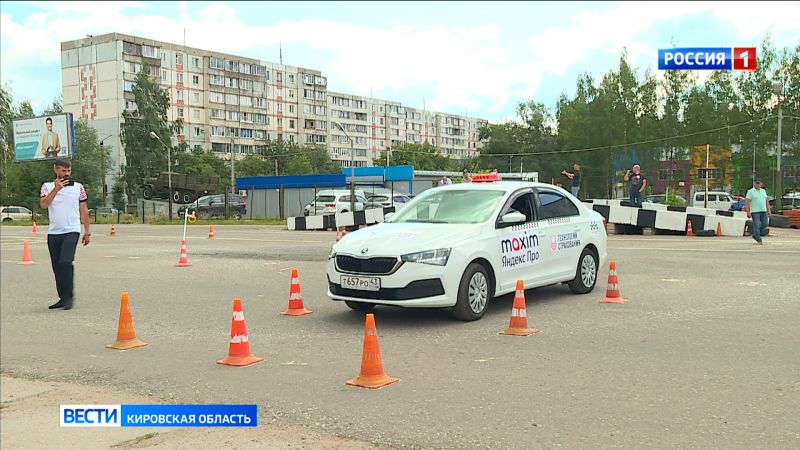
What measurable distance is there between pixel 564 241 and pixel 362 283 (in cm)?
333

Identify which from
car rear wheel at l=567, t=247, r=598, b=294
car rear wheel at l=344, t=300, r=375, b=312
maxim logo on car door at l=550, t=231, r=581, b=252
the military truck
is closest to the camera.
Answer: car rear wheel at l=344, t=300, r=375, b=312

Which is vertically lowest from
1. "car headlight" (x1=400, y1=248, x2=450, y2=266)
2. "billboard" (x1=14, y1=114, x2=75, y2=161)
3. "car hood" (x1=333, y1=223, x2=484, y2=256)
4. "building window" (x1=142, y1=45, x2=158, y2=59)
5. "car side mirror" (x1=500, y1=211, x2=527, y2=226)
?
"car headlight" (x1=400, y1=248, x2=450, y2=266)

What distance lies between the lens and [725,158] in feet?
177

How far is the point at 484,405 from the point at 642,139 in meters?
57.2

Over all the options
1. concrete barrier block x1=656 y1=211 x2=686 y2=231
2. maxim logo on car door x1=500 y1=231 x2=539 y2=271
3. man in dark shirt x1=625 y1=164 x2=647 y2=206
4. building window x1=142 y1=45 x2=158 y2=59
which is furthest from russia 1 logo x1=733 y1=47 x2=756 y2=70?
building window x1=142 y1=45 x2=158 y2=59

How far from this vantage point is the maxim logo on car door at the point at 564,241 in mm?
9784

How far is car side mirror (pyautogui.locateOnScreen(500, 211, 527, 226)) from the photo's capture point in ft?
29.1

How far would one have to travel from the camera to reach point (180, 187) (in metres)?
50.2

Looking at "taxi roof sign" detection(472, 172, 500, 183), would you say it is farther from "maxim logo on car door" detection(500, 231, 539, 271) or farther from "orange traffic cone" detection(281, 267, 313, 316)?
"orange traffic cone" detection(281, 267, 313, 316)

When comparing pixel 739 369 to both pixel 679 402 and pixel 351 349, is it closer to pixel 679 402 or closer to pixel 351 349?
pixel 679 402

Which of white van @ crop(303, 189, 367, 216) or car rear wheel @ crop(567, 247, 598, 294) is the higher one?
white van @ crop(303, 189, 367, 216)

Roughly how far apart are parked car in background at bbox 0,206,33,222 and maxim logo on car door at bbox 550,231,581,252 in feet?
196

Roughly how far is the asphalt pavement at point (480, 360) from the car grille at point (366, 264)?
670 millimetres

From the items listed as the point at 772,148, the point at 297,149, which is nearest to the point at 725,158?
the point at 772,148
